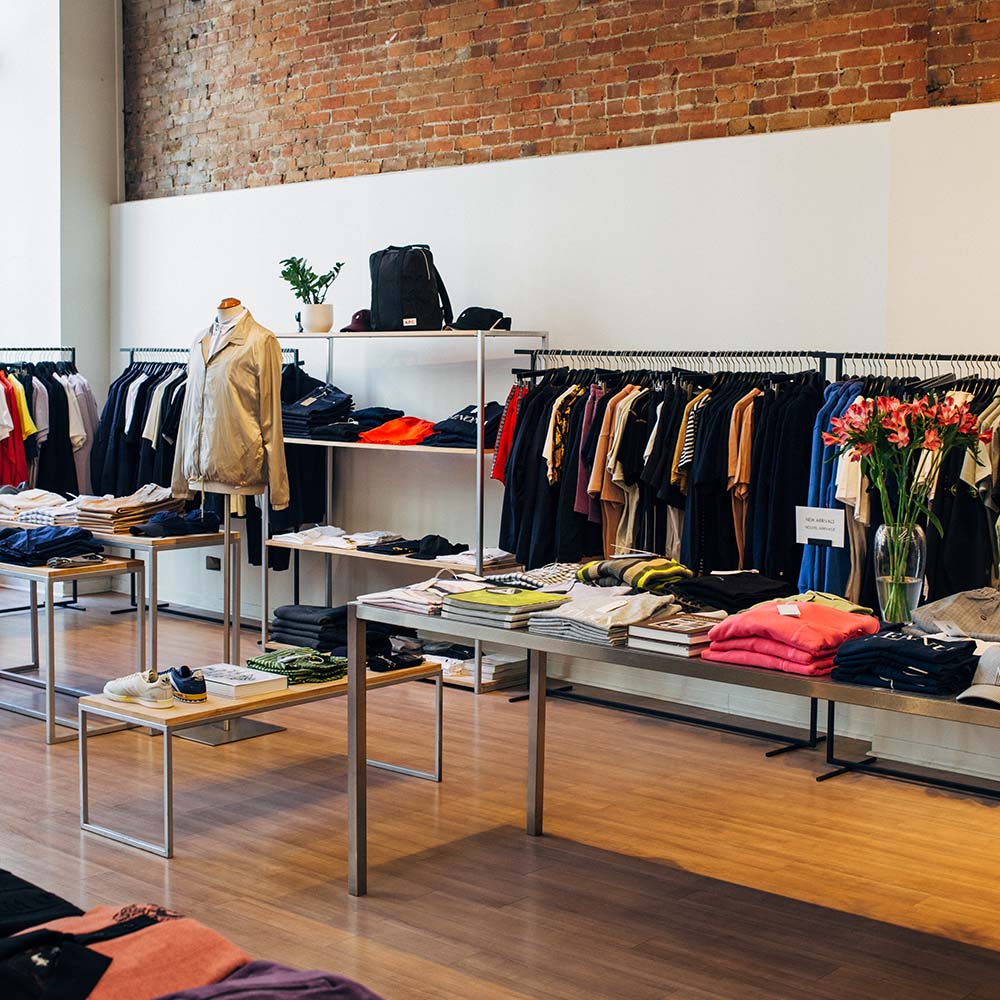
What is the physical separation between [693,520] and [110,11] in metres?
5.99

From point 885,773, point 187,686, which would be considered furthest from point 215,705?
point 885,773

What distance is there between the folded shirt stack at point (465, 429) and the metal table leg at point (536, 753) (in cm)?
221

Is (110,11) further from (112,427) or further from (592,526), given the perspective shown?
(592,526)

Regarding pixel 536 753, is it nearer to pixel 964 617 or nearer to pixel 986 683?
pixel 964 617

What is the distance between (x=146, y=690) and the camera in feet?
14.4

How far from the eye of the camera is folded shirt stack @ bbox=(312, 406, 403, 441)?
7137 millimetres

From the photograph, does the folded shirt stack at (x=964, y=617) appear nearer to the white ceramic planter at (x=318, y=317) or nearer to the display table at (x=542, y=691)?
the display table at (x=542, y=691)

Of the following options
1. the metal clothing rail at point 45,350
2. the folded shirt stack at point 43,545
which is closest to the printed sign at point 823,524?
the folded shirt stack at point 43,545

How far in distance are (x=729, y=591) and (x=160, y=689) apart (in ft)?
6.25

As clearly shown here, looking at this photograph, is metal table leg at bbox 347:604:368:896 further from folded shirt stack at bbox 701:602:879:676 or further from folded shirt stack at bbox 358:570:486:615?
folded shirt stack at bbox 701:602:879:676

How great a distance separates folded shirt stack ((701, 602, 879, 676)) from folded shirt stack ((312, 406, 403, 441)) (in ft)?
13.4

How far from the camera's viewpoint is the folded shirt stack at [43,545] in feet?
18.9

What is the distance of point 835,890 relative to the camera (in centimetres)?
402

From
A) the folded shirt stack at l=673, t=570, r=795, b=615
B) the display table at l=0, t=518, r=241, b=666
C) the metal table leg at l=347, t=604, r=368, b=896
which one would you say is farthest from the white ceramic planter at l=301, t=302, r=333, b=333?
the folded shirt stack at l=673, t=570, r=795, b=615
